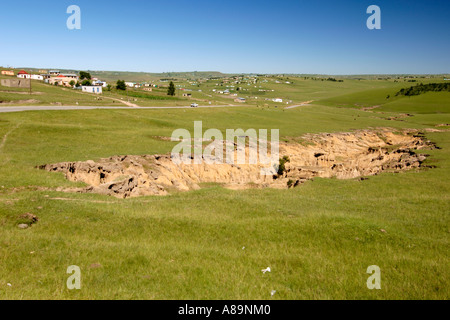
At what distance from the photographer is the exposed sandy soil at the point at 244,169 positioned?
27578 mm

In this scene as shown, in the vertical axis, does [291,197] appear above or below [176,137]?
below

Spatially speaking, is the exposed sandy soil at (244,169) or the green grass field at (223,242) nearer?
the green grass field at (223,242)

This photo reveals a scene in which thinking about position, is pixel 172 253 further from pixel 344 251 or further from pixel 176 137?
pixel 176 137

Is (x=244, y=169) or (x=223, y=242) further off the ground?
(x=223, y=242)

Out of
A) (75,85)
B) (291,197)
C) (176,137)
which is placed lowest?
(291,197)

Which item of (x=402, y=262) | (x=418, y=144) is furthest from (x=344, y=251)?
(x=418, y=144)

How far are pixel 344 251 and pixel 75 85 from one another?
150540 mm

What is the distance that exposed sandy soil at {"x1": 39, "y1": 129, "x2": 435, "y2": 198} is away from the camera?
90.5ft

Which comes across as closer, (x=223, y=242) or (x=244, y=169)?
(x=223, y=242)

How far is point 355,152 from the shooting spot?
199ft

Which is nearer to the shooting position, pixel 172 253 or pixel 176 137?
pixel 172 253

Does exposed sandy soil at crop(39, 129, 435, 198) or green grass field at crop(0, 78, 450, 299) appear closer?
green grass field at crop(0, 78, 450, 299)

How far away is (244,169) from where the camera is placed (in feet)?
135
